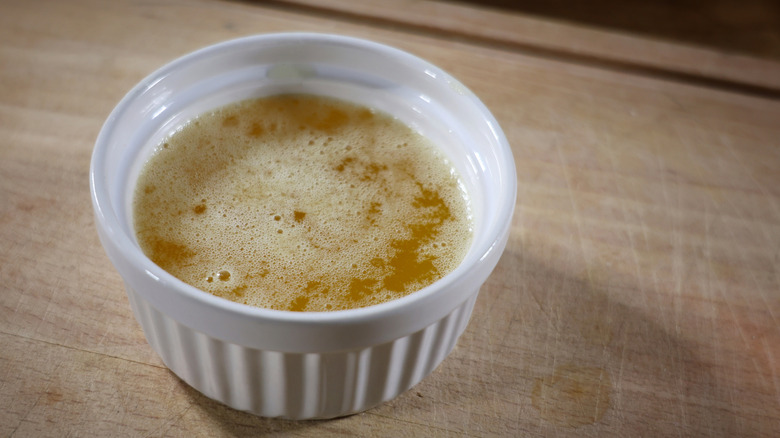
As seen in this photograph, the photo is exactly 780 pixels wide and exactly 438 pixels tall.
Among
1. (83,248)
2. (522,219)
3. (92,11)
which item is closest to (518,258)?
(522,219)

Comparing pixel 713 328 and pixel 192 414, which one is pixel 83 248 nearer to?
pixel 192 414

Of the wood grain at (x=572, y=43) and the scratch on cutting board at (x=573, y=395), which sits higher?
the wood grain at (x=572, y=43)

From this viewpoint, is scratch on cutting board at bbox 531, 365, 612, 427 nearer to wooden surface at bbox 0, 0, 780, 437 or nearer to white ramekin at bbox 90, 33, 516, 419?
wooden surface at bbox 0, 0, 780, 437

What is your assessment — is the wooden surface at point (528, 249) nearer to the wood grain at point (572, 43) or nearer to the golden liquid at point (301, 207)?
the wood grain at point (572, 43)

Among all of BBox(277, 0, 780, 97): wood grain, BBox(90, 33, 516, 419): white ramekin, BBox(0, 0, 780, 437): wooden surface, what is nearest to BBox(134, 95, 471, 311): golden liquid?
BBox(90, 33, 516, 419): white ramekin

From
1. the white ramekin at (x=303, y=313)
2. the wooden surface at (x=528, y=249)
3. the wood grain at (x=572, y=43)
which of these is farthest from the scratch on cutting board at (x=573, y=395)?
the wood grain at (x=572, y=43)

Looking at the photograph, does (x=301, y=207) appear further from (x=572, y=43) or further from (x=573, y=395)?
(x=572, y=43)
